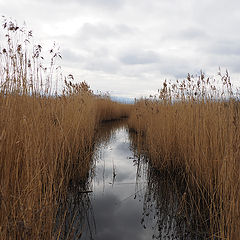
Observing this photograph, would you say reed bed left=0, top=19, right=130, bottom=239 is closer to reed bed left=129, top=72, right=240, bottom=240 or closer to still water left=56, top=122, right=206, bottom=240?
still water left=56, top=122, right=206, bottom=240

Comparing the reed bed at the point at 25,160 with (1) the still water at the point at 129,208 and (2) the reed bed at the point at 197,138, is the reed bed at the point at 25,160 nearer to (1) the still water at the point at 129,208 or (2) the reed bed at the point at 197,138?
(1) the still water at the point at 129,208

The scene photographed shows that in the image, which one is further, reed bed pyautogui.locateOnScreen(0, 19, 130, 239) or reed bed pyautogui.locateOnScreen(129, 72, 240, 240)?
reed bed pyautogui.locateOnScreen(129, 72, 240, 240)

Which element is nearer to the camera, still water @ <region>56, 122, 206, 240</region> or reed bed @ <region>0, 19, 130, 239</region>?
reed bed @ <region>0, 19, 130, 239</region>

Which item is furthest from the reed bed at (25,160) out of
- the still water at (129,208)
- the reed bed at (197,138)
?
the reed bed at (197,138)

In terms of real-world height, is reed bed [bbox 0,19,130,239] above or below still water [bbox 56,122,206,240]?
above

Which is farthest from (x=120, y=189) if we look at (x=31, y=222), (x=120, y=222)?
(x=31, y=222)

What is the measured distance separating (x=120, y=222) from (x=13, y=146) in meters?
1.23

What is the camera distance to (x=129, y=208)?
6.19ft

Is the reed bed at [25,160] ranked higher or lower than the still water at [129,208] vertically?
higher

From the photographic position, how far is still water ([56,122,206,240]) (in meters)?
1.47

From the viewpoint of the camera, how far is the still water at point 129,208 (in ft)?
4.83

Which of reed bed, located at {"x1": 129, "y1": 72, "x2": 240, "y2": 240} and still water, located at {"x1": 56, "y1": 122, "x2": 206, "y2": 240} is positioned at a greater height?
reed bed, located at {"x1": 129, "y1": 72, "x2": 240, "y2": 240}

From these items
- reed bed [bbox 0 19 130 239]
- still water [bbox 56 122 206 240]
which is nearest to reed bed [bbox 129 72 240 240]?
still water [bbox 56 122 206 240]

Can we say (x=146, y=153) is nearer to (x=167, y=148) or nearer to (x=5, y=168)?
(x=167, y=148)
